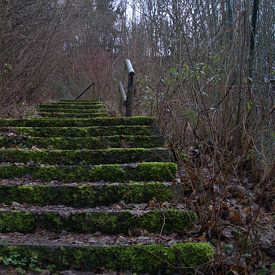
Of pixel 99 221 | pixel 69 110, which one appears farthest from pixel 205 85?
pixel 69 110

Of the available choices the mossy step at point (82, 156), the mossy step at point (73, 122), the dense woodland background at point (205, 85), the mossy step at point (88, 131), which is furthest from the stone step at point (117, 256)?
the mossy step at point (73, 122)

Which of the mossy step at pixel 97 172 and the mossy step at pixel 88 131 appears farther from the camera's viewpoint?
the mossy step at pixel 88 131

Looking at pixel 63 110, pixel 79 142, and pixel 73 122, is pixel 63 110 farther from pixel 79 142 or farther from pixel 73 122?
pixel 79 142

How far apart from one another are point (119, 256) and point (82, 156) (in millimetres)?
1703

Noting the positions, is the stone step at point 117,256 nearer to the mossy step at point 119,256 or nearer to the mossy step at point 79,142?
the mossy step at point 119,256

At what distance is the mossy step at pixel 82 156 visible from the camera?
14.1 feet

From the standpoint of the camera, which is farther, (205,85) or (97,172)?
(205,85)

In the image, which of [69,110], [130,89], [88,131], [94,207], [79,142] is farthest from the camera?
[69,110]

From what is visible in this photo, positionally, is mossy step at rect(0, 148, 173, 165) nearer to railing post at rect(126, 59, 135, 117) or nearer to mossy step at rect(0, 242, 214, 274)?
mossy step at rect(0, 242, 214, 274)

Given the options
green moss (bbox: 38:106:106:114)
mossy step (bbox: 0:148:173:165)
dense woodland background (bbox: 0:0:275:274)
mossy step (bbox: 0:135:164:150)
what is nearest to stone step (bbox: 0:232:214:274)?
dense woodland background (bbox: 0:0:275:274)

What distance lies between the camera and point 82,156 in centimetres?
435

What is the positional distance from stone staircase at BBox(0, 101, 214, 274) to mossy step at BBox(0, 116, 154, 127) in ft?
1.81

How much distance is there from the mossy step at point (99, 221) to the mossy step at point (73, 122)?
7.81 ft

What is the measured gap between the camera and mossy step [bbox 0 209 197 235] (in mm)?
3178
